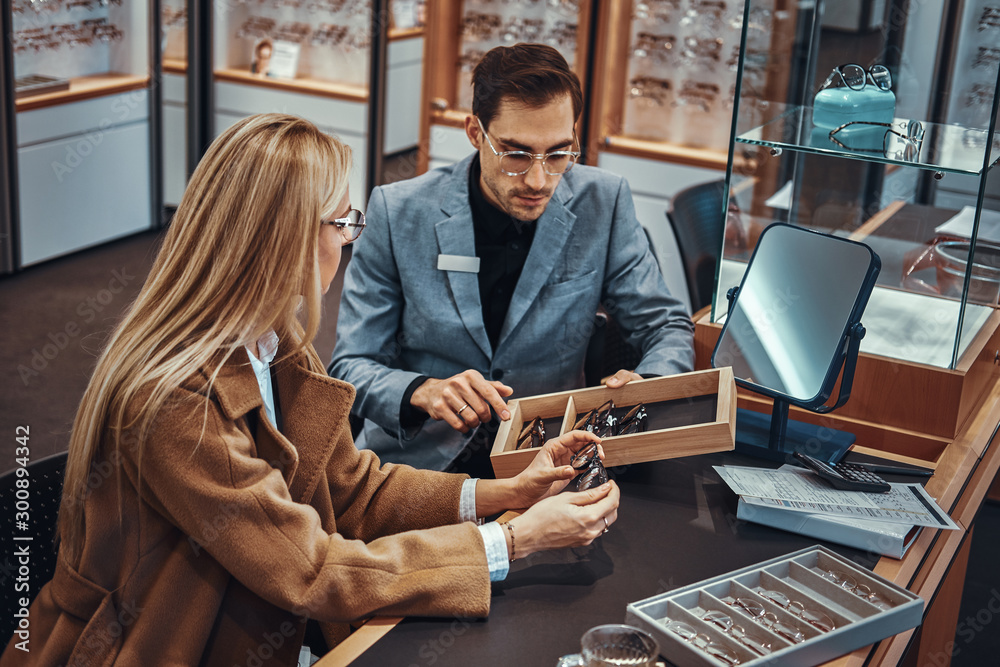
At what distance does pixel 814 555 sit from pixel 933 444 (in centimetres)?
66

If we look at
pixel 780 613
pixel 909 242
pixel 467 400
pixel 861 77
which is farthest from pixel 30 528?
pixel 909 242

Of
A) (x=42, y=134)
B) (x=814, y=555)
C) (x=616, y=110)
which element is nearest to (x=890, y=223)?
(x=814, y=555)

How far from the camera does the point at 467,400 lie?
1.99 meters

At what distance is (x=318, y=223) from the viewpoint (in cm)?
150

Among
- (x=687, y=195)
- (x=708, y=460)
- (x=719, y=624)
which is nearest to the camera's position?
(x=719, y=624)

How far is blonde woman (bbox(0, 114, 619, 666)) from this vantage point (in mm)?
1391

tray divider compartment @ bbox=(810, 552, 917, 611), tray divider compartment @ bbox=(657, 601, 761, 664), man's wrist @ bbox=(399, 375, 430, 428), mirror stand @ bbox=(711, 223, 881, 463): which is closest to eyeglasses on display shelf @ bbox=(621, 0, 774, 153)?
mirror stand @ bbox=(711, 223, 881, 463)

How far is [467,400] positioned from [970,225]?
126 cm

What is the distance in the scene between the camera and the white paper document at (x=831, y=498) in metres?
1.68

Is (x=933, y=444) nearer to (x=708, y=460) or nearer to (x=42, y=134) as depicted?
(x=708, y=460)

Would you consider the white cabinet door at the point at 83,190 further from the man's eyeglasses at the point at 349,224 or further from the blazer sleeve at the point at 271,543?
the blazer sleeve at the point at 271,543

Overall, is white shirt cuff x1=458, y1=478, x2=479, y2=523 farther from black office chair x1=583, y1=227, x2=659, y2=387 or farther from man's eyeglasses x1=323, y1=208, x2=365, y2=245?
black office chair x1=583, y1=227, x2=659, y2=387

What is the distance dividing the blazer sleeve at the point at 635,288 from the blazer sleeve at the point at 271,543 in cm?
110

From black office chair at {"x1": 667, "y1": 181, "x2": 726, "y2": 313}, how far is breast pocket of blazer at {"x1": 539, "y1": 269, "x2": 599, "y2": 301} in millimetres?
1045
